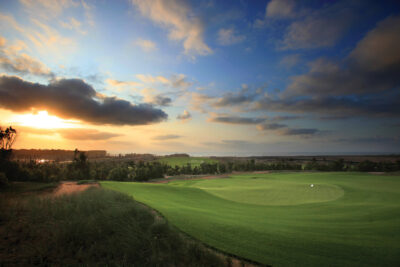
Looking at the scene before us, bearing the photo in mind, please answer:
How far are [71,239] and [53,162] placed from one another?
4229 centimetres

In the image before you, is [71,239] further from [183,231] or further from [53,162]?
[53,162]

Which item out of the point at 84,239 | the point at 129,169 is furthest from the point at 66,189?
the point at 129,169

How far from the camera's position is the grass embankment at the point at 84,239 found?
154 inches

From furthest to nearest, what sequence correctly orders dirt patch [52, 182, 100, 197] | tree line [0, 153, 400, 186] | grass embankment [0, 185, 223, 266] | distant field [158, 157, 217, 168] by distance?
1. distant field [158, 157, 217, 168]
2. tree line [0, 153, 400, 186]
3. dirt patch [52, 182, 100, 197]
4. grass embankment [0, 185, 223, 266]

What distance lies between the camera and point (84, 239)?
455 cm

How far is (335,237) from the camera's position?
6.30m

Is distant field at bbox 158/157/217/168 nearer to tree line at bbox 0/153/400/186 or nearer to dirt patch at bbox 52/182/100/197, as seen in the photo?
tree line at bbox 0/153/400/186

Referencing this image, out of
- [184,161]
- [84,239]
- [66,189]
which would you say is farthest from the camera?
[184,161]

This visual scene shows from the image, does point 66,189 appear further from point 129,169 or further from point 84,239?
point 129,169

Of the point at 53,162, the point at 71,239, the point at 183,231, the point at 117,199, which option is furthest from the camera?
the point at 53,162

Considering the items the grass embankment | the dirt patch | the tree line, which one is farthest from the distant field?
the grass embankment

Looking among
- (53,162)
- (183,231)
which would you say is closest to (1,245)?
(183,231)

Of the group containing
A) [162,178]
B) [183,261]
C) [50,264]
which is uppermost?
[50,264]

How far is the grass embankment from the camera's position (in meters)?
3.92
